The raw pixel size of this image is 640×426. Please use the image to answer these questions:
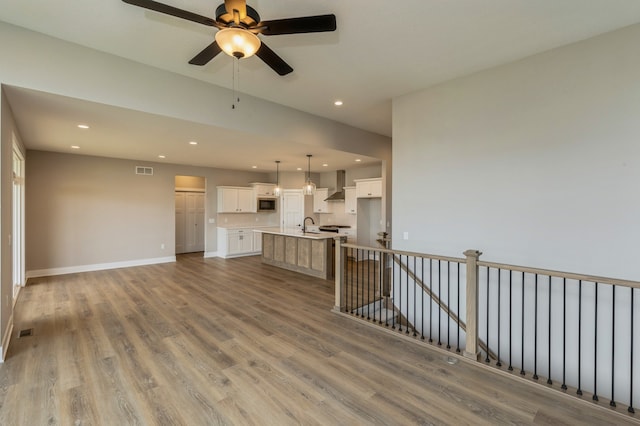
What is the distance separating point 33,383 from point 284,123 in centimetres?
434

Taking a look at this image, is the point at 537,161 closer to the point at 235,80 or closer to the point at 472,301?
the point at 472,301

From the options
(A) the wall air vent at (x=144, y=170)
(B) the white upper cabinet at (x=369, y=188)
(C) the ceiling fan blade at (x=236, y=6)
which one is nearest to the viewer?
(C) the ceiling fan blade at (x=236, y=6)

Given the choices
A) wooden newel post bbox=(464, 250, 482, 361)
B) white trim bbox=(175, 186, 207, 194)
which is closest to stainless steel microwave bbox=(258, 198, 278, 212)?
white trim bbox=(175, 186, 207, 194)

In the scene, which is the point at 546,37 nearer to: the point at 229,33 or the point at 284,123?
the point at 229,33

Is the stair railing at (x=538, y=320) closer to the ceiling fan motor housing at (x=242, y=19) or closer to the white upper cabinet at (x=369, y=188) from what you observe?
the ceiling fan motor housing at (x=242, y=19)

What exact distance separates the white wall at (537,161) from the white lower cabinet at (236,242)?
5902 millimetres

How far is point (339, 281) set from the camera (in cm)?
422

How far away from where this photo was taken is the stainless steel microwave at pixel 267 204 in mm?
9867

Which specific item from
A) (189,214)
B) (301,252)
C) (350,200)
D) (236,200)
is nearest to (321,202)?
(350,200)

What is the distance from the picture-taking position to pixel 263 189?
9.84 metres

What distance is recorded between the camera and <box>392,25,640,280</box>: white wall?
2883 millimetres

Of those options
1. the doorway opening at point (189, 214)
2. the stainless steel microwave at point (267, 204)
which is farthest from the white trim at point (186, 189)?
the stainless steel microwave at point (267, 204)

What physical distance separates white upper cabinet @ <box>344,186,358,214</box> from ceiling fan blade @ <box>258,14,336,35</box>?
655 cm

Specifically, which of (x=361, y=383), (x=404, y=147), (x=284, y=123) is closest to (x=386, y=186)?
(x=404, y=147)
